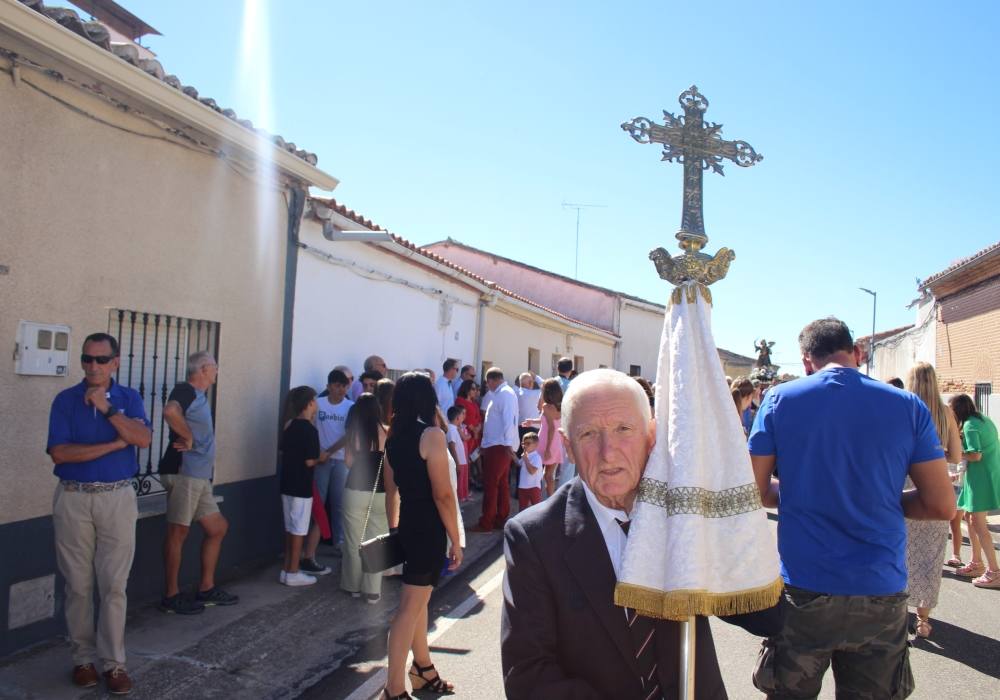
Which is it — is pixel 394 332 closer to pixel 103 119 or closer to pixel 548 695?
pixel 103 119

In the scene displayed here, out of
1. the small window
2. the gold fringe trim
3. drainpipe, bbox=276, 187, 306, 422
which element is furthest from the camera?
the small window

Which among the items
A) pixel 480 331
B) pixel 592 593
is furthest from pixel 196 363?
pixel 480 331

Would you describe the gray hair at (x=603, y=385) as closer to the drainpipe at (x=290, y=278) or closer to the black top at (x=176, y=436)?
the black top at (x=176, y=436)

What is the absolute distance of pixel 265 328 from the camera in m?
7.51

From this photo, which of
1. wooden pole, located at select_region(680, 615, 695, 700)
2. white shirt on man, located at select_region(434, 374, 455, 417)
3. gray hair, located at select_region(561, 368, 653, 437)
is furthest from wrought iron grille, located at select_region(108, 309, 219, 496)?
wooden pole, located at select_region(680, 615, 695, 700)

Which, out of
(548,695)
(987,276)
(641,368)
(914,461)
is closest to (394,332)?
(914,461)

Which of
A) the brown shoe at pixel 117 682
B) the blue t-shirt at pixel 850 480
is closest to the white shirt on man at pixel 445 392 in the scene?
the brown shoe at pixel 117 682

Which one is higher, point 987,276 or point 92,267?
point 987,276

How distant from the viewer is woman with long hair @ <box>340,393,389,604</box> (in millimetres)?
6105

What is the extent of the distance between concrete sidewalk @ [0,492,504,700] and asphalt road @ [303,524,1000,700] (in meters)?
0.27

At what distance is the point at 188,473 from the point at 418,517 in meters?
2.37

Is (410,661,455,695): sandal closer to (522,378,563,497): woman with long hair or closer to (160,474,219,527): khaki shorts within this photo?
(160,474,219,527): khaki shorts

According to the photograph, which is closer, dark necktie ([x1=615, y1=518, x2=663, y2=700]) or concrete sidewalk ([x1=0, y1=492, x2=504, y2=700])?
dark necktie ([x1=615, y1=518, x2=663, y2=700])

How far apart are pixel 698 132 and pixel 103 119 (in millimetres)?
4780
